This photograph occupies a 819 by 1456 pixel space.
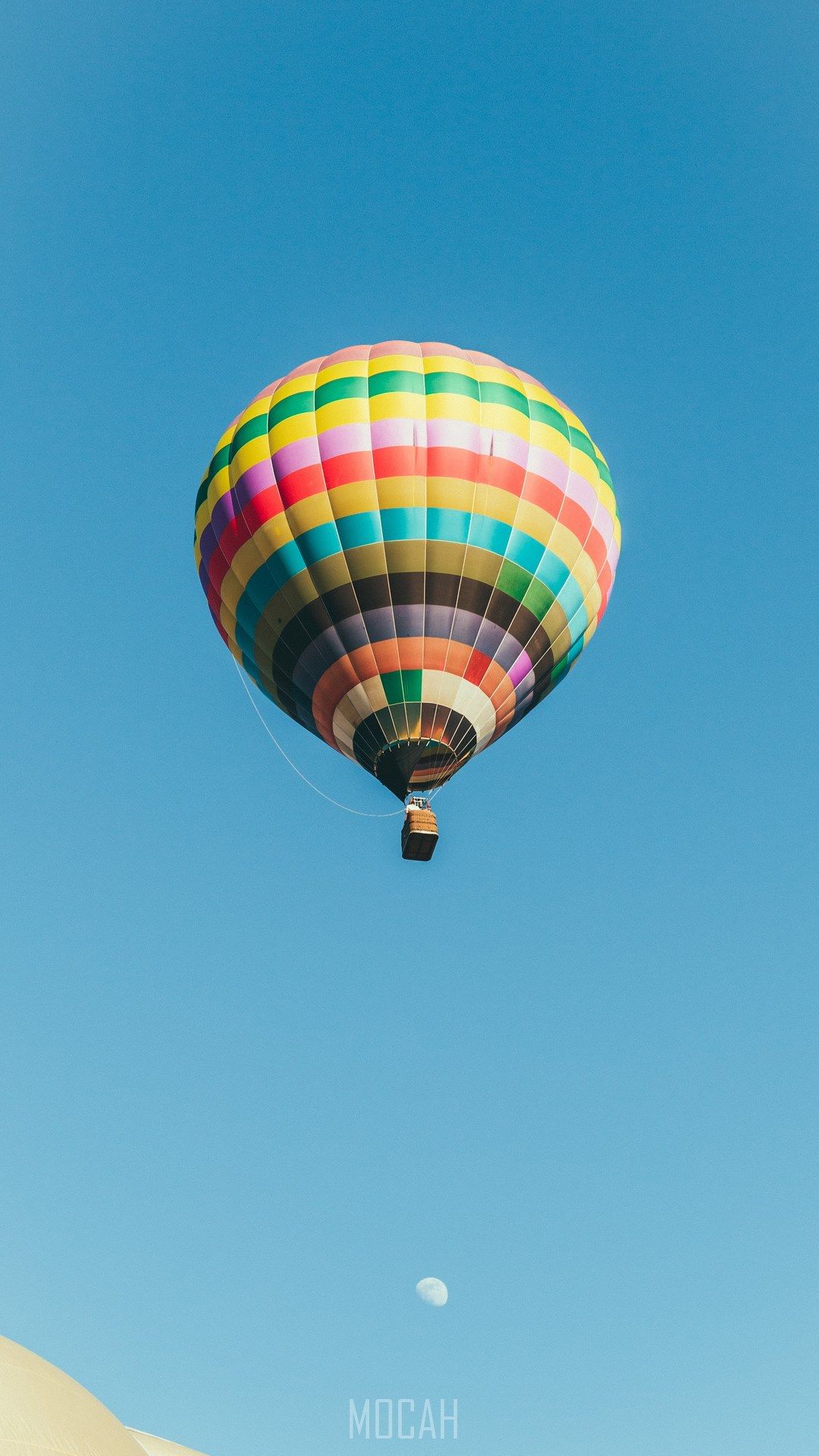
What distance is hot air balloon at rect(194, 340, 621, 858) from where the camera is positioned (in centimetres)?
1942

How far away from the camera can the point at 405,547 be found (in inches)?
762

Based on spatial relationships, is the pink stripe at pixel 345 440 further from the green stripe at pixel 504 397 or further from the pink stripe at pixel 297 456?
the green stripe at pixel 504 397

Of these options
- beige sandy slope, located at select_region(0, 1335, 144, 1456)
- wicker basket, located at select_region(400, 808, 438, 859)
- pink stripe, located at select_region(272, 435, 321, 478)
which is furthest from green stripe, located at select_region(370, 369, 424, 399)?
beige sandy slope, located at select_region(0, 1335, 144, 1456)

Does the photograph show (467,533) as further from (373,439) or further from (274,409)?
(274,409)

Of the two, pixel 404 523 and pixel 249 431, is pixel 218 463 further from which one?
pixel 404 523

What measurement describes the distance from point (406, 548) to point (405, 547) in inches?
0.8

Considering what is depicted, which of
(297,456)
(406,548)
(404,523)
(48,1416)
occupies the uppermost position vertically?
(297,456)

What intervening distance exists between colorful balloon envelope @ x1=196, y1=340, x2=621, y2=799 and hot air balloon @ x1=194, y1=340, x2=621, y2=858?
21mm

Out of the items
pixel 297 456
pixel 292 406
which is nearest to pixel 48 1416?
pixel 297 456

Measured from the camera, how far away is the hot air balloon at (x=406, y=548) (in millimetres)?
19422

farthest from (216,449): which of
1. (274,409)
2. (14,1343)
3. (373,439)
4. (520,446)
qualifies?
(14,1343)

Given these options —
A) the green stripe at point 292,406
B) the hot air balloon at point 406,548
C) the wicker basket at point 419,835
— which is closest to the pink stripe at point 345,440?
the hot air balloon at point 406,548

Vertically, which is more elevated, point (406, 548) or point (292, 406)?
point (292, 406)

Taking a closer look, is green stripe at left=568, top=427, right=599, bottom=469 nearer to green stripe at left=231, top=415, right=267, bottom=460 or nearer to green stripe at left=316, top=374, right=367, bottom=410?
green stripe at left=316, top=374, right=367, bottom=410
